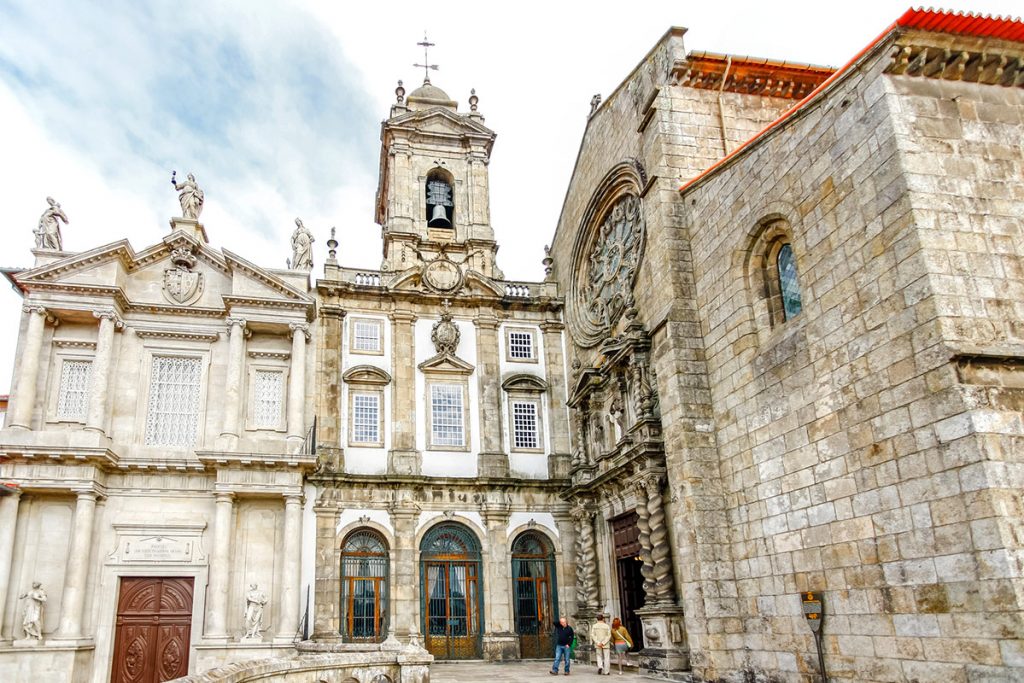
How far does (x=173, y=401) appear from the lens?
2031 cm

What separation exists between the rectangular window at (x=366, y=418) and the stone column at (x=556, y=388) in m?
4.84

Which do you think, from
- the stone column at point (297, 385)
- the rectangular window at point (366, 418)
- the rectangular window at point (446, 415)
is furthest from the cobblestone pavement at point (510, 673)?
the stone column at point (297, 385)

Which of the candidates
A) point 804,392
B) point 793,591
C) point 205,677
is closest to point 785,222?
point 804,392

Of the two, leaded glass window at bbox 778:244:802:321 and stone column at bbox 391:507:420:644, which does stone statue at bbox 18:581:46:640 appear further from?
leaded glass window at bbox 778:244:802:321

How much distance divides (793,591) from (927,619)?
2.73m

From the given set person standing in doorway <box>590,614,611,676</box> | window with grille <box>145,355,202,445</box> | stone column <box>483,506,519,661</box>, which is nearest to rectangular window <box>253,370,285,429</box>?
window with grille <box>145,355,202,445</box>

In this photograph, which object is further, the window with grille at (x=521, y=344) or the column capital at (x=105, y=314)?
the window with grille at (x=521, y=344)

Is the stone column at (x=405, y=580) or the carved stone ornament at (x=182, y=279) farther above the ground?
the carved stone ornament at (x=182, y=279)

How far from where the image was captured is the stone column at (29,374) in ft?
60.3

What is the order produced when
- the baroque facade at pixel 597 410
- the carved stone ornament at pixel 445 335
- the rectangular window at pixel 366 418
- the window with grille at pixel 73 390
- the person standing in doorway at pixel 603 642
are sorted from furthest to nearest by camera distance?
the carved stone ornament at pixel 445 335 < the rectangular window at pixel 366 418 < the window with grille at pixel 73 390 < the person standing in doorway at pixel 603 642 < the baroque facade at pixel 597 410

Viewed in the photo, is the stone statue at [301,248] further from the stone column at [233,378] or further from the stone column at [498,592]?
the stone column at [498,592]

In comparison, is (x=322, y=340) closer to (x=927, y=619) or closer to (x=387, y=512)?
(x=387, y=512)

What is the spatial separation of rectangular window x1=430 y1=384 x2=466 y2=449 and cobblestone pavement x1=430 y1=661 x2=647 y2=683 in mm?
5678

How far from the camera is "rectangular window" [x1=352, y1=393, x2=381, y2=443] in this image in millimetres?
21469
